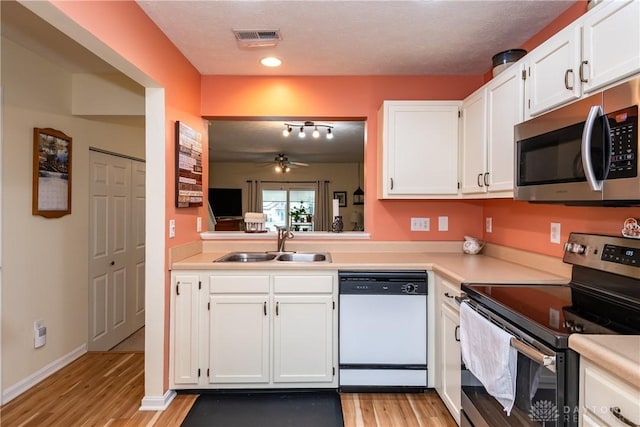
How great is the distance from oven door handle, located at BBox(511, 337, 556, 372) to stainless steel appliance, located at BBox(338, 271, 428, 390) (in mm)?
1054

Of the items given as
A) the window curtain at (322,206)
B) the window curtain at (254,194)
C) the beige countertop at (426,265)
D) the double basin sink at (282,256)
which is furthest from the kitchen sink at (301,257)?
the window curtain at (254,194)

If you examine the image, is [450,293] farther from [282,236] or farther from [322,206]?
[322,206]

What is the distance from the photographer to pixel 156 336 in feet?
Result: 7.43

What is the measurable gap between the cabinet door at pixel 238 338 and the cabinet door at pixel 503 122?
163 centimetres

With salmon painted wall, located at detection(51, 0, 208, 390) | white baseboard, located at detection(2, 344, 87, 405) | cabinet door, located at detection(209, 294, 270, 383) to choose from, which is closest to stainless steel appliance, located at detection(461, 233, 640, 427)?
cabinet door, located at detection(209, 294, 270, 383)

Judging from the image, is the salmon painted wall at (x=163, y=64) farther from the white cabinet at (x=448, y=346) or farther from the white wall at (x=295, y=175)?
the white wall at (x=295, y=175)

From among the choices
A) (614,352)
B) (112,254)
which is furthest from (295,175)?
(614,352)

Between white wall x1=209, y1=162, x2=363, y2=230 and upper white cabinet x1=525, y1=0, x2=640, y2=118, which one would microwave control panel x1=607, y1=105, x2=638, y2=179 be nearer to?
upper white cabinet x1=525, y1=0, x2=640, y2=118

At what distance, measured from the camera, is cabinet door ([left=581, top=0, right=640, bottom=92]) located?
121 centimetres

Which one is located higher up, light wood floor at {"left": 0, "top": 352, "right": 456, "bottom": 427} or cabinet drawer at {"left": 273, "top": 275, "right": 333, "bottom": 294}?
cabinet drawer at {"left": 273, "top": 275, "right": 333, "bottom": 294}

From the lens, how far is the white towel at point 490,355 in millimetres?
1313

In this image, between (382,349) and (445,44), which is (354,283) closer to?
(382,349)

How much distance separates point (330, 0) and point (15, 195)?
94.3 inches

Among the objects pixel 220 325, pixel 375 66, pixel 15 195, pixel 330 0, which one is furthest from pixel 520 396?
Result: pixel 15 195
